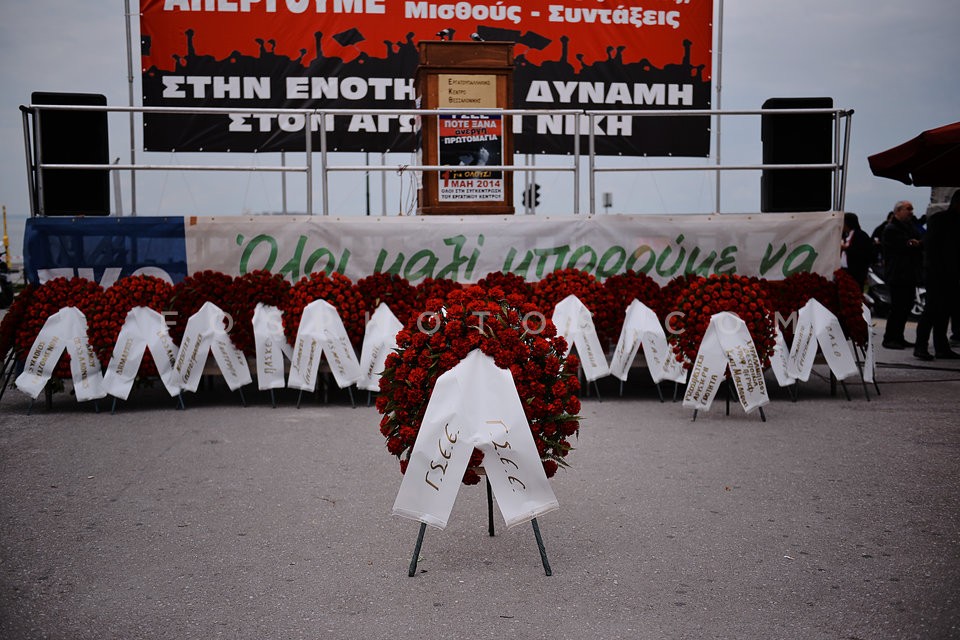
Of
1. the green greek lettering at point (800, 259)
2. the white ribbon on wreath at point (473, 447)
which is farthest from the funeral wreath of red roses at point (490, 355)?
the green greek lettering at point (800, 259)

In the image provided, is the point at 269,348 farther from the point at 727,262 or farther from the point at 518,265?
the point at 727,262

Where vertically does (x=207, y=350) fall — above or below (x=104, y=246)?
below

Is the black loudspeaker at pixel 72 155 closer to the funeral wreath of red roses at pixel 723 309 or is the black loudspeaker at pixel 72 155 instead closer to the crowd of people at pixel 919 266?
the funeral wreath of red roses at pixel 723 309

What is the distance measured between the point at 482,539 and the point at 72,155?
745 cm

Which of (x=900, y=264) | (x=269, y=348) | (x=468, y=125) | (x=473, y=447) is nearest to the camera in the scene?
(x=473, y=447)

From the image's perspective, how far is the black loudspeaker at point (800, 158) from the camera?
35.3 feet

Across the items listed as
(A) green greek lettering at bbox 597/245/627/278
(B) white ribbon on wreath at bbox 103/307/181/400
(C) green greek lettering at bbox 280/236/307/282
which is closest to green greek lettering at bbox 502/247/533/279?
(A) green greek lettering at bbox 597/245/627/278

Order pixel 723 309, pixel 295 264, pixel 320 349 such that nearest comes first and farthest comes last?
pixel 723 309 → pixel 320 349 → pixel 295 264

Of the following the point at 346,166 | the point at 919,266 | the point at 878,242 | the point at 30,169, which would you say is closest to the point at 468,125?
the point at 346,166

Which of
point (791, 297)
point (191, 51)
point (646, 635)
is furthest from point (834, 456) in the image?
point (191, 51)

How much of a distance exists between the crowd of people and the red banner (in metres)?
3.44

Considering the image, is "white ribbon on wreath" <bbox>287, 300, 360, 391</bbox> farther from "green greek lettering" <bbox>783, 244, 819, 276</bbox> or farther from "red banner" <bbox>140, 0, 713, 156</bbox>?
"red banner" <bbox>140, 0, 713, 156</bbox>

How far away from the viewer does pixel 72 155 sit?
33.7 feet

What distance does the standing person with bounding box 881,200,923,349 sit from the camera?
13.3 m
